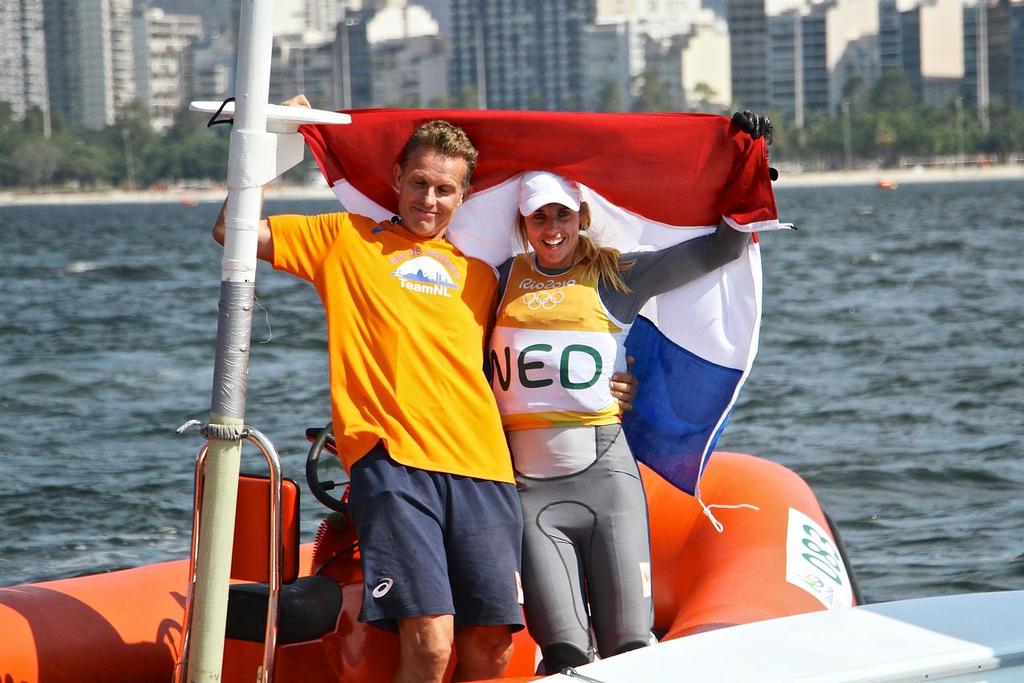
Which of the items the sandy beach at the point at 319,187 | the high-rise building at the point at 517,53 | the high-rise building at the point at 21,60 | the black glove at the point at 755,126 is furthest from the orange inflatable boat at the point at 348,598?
the high-rise building at the point at 21,60

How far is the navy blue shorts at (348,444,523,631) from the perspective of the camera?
11.9 ft

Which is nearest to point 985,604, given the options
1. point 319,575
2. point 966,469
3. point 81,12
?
point 319,575

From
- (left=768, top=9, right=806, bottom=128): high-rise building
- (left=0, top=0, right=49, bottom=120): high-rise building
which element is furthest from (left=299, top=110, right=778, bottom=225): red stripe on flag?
(left=0, top=0, right=49, bottom=120): high-rise building

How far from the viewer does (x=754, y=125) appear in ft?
13.3

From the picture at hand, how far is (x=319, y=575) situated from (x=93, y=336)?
16755 millimetres

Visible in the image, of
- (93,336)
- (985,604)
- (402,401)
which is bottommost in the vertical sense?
(93,336)

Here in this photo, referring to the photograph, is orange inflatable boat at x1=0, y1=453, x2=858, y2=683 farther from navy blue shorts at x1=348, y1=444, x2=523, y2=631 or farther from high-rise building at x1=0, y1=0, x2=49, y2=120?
high-rise building at x1=0, y1=0, x2=49, y2=120

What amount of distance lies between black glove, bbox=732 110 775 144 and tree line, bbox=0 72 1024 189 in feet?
397

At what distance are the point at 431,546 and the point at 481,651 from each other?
31 cm

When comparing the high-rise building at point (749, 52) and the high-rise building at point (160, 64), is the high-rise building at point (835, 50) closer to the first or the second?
the high-rise building at point (749, 52)

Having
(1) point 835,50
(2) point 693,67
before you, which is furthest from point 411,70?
(1) point 835,50

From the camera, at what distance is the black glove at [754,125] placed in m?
4.07

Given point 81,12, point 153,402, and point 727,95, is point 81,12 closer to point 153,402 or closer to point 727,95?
point 727,95

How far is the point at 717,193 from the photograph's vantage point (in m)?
4.23
